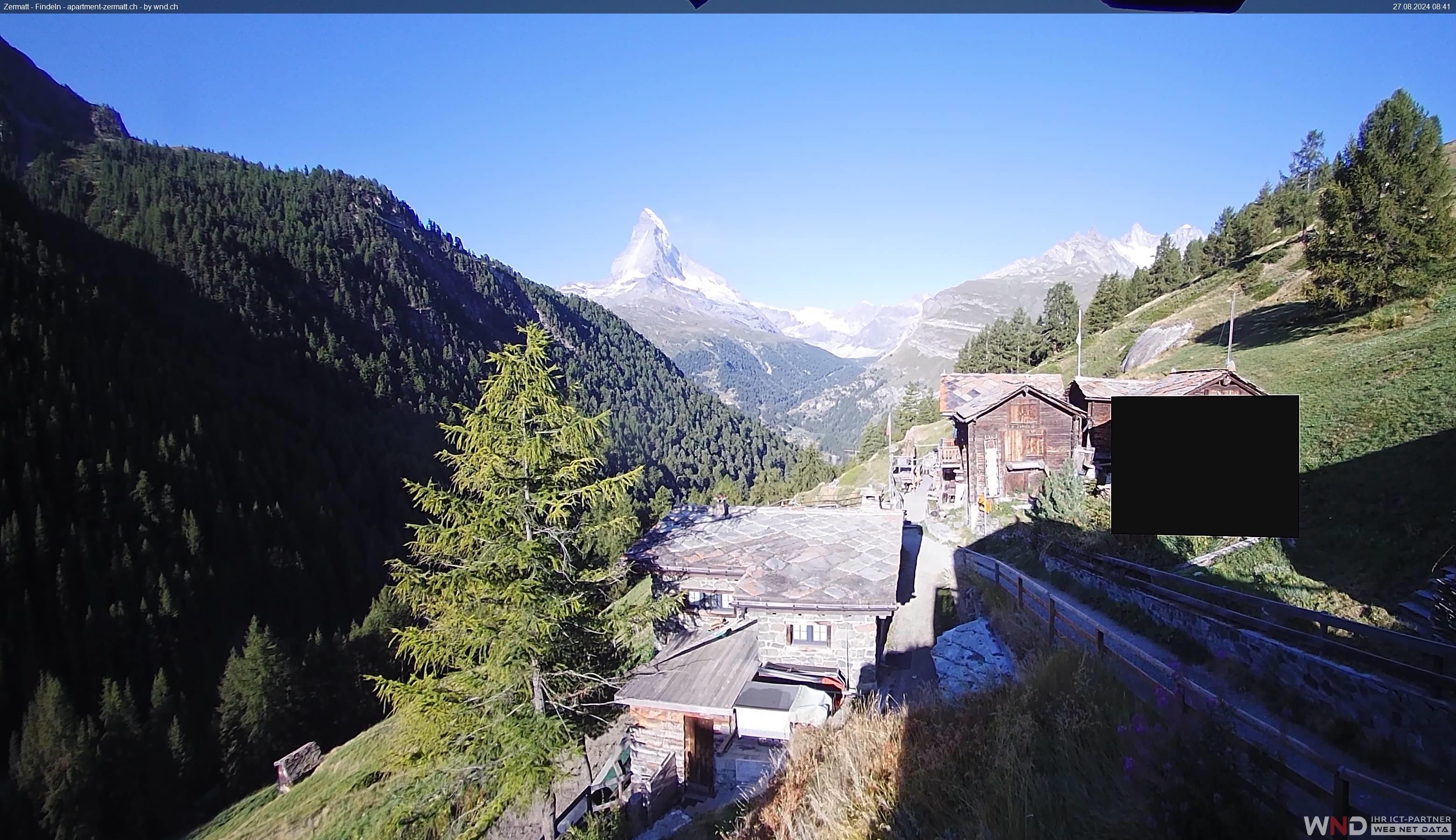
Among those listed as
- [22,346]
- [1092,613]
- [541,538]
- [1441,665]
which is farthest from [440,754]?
[22,346]

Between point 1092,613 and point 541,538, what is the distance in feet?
31.0

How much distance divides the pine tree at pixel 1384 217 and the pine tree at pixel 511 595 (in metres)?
11.0

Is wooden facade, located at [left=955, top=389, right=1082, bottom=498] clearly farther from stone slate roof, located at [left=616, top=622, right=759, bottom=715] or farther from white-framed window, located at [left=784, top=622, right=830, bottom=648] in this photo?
stone slate roof, located at [left=616, top=622, right=759, bottom=715]

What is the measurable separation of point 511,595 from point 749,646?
5422mm

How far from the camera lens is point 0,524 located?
53.6m

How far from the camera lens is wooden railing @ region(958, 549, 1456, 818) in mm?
2912

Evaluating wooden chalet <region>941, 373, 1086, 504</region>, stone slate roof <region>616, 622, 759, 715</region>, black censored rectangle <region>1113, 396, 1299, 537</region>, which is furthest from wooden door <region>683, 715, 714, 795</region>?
wooden chalet <region>941, 373, 1086, 504</region>

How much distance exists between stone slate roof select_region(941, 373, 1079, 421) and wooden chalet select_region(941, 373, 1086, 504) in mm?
50

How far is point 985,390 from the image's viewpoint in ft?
94.0

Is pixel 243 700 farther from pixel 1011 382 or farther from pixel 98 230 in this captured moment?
pixel 98 230

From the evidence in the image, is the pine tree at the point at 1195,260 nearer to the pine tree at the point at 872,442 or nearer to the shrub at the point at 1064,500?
the pine tree at the point at 872,442

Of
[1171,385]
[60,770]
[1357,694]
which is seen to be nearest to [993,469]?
[1171,385]

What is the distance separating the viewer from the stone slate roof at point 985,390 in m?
24.2

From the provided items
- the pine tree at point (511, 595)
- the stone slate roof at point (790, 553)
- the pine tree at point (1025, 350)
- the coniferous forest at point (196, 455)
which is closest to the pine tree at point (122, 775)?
the coniferous forest at point (196, 455)
